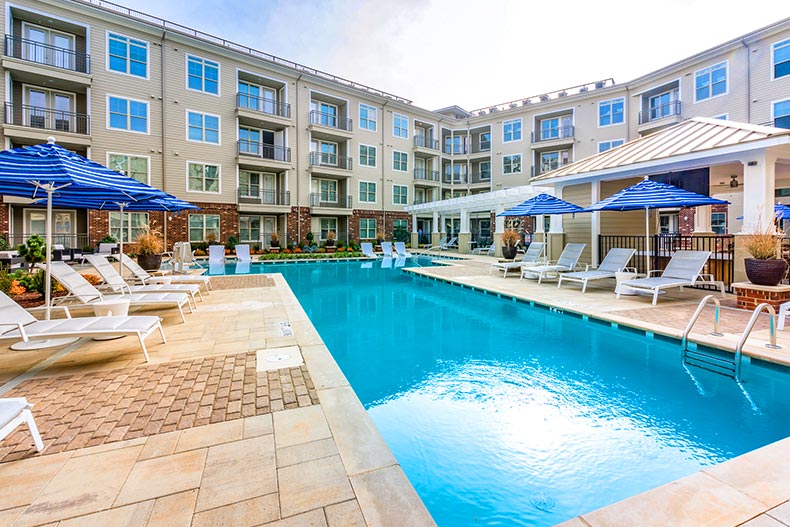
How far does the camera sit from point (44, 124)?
15.6 m

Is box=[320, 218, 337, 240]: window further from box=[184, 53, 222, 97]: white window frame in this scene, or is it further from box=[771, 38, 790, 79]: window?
box=[771, 38, 790, 79]: window

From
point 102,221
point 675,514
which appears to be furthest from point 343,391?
point 102,221

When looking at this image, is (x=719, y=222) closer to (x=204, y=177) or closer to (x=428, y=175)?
(x=428, y=175)

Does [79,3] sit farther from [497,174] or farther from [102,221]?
[497,174]

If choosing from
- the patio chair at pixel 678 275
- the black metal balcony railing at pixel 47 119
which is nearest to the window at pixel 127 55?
the black metal balcony railing at pixel 47 119

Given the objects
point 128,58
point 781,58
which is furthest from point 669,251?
point 128,58

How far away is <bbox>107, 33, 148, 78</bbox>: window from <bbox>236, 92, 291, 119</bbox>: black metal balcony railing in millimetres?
4130

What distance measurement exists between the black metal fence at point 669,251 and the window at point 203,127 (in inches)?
712

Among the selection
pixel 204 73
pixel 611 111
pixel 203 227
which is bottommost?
pixel 203 227

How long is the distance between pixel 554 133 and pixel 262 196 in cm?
1920

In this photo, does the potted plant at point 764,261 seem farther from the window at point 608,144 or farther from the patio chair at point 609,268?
the window at point 608,144

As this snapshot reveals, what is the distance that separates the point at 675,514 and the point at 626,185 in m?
11.3

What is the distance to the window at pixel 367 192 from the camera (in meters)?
25.1

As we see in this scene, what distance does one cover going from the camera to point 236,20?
17.1 metres
